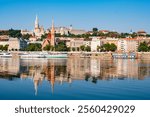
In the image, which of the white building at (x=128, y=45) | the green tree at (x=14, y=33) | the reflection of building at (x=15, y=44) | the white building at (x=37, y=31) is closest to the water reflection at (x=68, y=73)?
the reflection of building at (x=15, y=44)

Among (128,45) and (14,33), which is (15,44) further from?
(128,45)

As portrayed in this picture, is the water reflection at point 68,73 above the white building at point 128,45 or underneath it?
above

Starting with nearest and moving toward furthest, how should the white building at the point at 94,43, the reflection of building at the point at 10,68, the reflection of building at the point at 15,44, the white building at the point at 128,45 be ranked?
the reflection of building at the point at 10,68 → the reflection of building at the point at 15,44 → the white building at the point at 128,45 → the white building at the point at 94,43

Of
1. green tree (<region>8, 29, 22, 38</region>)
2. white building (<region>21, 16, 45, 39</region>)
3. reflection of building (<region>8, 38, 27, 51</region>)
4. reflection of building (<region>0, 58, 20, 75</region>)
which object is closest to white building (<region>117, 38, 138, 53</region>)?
reflection of building (<region>8, 38, 27, 51</region>)

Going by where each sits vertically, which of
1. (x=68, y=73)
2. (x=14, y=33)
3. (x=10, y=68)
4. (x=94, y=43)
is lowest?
(x=94, y=43)

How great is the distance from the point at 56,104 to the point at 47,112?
0.45 m

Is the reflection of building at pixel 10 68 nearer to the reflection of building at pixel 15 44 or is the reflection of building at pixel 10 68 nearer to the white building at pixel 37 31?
the reflection of building at pixel 15 44

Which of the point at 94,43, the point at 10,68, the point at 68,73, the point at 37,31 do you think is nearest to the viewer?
the point at 68,73

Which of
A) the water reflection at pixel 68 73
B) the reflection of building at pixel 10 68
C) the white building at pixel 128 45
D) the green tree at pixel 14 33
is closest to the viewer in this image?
the water reflection at pixel 68 73

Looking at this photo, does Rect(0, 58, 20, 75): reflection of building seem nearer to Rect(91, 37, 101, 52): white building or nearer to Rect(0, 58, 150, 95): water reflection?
Rect(0, 58, 150, 95): water reflection

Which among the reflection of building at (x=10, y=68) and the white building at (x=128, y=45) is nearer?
the reflection of building at (x=10, y=68)

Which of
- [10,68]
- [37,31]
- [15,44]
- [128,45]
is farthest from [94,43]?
[10,68]

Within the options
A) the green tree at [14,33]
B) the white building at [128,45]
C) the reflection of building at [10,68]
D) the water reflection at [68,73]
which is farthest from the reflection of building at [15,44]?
the water reflection at [68,73]

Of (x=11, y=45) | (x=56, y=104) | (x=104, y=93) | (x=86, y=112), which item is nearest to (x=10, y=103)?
(x=56, y=104)
